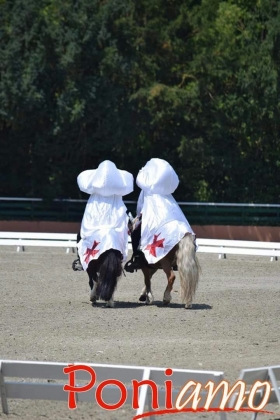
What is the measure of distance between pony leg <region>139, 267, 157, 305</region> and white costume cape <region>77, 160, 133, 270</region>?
0.48 metres

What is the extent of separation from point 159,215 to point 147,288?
4.05ft

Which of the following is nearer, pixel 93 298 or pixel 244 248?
pixel 93 298

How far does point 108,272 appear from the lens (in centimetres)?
1473

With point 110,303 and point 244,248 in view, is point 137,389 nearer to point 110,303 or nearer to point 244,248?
point 110,303

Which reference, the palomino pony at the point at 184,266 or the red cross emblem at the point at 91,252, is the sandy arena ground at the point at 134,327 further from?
the red cross emblem at the point at 91,252

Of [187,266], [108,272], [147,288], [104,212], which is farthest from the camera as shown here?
[147,288]

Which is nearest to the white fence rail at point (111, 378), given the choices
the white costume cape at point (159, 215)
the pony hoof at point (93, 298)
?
the white costume cape at point (159, 215)

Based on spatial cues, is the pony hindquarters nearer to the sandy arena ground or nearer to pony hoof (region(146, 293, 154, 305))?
the sandy arena ground

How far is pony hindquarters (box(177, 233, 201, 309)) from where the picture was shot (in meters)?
14.4

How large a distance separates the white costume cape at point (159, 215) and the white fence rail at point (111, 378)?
6667 millimetres

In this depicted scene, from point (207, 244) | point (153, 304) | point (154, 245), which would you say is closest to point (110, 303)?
point (153, 304)

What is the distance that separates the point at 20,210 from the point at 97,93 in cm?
467

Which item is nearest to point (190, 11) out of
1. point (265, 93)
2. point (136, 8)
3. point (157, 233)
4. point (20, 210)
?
point (136, 8)

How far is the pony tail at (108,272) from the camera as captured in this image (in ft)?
48.3
